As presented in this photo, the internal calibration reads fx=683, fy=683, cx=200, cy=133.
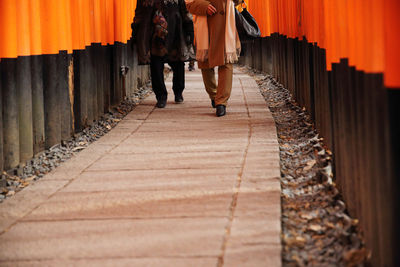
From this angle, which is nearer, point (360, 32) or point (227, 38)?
point (360, 32)

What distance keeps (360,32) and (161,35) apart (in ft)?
19.4

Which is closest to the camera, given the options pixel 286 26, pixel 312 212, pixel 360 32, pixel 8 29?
pixel 360 32

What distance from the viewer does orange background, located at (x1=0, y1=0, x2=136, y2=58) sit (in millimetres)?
5473

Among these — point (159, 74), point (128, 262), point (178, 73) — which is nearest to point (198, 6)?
point (159, 74)

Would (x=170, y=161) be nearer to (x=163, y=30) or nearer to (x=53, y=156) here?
(x=53, y=156)

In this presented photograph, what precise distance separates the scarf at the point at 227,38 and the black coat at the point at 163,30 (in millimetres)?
732

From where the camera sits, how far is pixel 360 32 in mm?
3514

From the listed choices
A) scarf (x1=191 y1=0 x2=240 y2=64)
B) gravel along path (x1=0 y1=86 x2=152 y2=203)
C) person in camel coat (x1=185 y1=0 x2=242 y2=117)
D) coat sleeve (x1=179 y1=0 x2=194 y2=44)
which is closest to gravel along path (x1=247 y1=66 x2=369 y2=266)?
person in camel coat (x1=185 y1=0 x2=242 y2=117)

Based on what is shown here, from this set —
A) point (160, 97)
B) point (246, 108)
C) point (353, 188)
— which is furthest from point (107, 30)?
point (353, 188)

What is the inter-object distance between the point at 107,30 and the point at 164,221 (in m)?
5.69

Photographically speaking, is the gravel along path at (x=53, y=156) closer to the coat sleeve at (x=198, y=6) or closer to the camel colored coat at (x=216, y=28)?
the camel colored coat at (x=216, y=28)

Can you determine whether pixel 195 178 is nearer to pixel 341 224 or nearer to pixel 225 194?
pixel 225 194

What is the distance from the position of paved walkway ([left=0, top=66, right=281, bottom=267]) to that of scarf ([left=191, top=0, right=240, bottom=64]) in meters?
1.47

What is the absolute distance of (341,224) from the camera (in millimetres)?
3934
